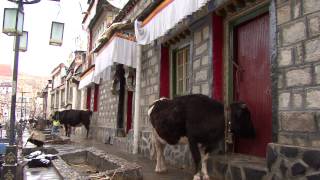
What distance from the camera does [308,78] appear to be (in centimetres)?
510

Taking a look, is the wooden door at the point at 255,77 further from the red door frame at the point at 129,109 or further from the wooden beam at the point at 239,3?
the red door frame at the point at 129,109

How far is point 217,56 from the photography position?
7.77 meters

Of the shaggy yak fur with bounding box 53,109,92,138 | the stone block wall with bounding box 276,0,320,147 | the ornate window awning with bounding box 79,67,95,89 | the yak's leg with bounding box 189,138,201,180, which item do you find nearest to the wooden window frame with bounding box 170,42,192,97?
the yak's leg with bounding box 189,138,201,180

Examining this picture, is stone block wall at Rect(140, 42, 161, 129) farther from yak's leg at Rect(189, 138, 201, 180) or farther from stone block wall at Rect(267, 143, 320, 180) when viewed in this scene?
stone block wall at Rect(267, 143, 320, 180)

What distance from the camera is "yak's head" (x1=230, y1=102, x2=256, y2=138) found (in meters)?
6.49

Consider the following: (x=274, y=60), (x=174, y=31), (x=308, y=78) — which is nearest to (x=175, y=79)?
(x=174, y=31)

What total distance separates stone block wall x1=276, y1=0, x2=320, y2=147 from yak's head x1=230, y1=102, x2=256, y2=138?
3.14 feet

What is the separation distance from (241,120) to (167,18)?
251cm

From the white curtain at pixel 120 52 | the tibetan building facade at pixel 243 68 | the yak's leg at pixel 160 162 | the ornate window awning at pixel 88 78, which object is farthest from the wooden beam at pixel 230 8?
the ornate window awning at pixel 88 78

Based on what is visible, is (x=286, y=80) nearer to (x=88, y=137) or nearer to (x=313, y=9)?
(x=313, y=9)

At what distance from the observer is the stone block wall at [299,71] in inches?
196

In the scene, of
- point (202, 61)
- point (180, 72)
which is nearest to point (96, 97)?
point (180, 72)

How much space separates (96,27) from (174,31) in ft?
52.6

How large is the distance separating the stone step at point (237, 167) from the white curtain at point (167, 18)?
7.99ft
